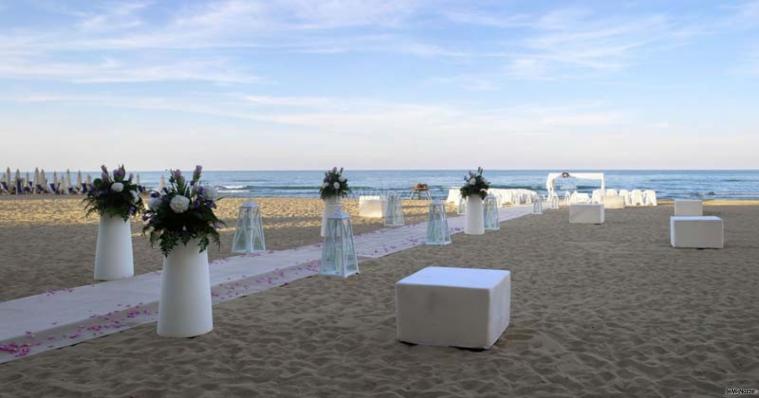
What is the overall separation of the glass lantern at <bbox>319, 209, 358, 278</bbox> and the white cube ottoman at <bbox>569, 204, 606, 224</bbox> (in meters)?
9.68

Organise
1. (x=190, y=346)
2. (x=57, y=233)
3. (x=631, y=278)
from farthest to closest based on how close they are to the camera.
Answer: (x=57, y=233) < (x=631, y=278) < (x=190, y=346)

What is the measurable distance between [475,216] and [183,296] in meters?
8.83

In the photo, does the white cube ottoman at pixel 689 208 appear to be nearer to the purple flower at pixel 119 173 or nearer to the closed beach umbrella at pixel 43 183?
the purple flower at pixel 119 173

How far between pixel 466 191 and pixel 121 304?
27.1 feet

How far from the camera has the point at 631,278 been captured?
7.57m

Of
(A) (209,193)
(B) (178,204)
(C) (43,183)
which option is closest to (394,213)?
(A) (209,193)

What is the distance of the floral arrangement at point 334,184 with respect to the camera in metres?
12.0

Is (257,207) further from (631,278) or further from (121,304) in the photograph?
(631,278)

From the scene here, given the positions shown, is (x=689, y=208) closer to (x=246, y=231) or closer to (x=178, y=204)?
(x=246, y=231)

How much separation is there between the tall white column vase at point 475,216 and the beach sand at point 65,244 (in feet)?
8.35

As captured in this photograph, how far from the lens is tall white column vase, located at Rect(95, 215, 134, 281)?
7.29 m

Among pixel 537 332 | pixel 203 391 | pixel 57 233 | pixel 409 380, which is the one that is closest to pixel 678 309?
pixel 537 332

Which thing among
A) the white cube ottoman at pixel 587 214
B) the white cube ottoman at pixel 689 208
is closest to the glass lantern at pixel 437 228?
the white cube ottoman at pixel 587 214

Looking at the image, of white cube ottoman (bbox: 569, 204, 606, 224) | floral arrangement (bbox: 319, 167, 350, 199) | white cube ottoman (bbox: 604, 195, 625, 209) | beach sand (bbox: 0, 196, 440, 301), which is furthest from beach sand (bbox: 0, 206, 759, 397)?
white cube ottoman (bbox: 604, 195, 625, 209)
